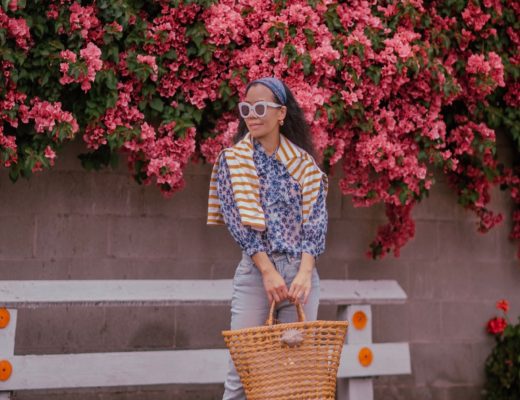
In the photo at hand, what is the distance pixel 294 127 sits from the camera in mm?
3469

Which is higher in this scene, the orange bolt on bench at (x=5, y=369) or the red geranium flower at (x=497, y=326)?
the red geranium flower at (x=497, y=326)

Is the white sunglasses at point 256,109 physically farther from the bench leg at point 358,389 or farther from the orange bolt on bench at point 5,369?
the bench leg at point 358,389

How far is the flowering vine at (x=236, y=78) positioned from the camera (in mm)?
4344

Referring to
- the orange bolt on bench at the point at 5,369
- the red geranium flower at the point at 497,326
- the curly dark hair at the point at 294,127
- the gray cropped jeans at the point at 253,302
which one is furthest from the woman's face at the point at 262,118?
the red geranium flower at the point at 497,326

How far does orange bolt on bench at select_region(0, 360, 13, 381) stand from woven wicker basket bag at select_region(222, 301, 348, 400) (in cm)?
157

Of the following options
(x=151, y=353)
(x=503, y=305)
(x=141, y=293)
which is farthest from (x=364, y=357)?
(x=503, y=305)

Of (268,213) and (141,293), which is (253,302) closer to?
(268,213)

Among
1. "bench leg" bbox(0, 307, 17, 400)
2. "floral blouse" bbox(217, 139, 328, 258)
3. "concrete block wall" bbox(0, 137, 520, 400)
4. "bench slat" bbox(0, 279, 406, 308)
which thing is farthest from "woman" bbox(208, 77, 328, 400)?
"concrete block wall" bbox(0, 137, 520, 400)

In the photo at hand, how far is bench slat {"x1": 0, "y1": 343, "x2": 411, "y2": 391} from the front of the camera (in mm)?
4145

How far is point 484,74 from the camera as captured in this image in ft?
16.6

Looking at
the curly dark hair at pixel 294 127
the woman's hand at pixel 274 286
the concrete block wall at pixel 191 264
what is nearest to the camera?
the woman's hand at pixel 274 286

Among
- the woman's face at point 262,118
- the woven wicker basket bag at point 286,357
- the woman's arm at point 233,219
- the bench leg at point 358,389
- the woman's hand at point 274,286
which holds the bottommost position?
the bench leg at point 358,389

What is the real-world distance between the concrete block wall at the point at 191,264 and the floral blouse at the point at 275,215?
1874 millimetres

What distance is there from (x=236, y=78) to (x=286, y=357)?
1.98 meters
